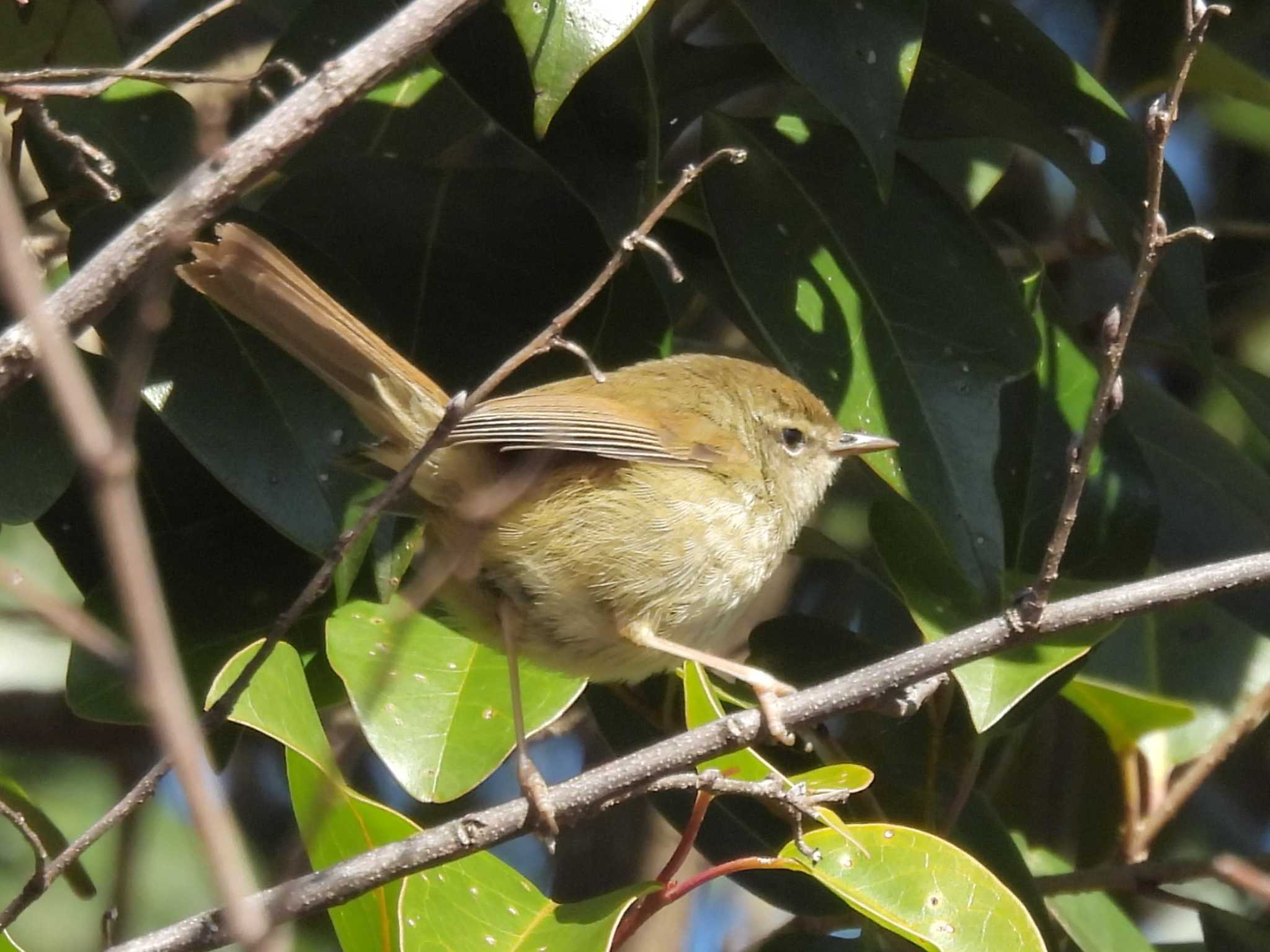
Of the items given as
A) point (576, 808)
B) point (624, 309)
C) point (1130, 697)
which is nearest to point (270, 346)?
point (624, 309)

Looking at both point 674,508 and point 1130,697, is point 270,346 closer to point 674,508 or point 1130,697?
point 674,508

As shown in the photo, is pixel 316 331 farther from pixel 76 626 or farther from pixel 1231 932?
pixel 1231 932

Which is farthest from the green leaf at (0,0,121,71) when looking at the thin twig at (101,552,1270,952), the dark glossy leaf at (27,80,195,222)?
the thin twig at (101,552,1270,952)

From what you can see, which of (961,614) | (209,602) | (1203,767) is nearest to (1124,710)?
(1203,767)

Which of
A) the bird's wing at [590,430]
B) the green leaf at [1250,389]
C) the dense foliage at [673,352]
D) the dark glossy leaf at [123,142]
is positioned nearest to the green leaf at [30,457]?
the dense foliage at [673,352]

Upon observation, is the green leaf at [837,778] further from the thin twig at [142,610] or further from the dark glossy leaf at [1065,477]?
the thin twig at [142,610]
